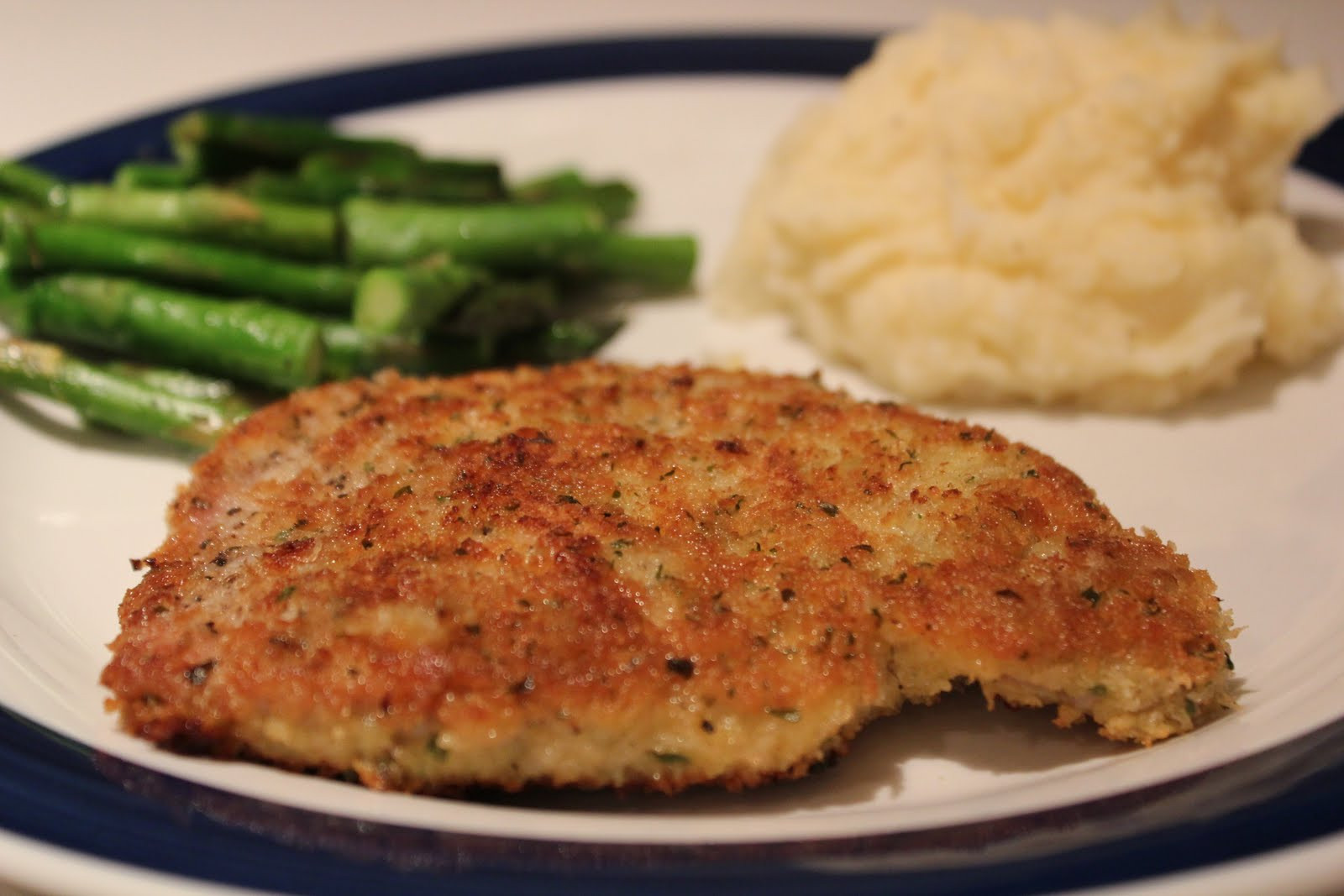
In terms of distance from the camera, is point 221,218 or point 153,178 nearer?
point 221,218

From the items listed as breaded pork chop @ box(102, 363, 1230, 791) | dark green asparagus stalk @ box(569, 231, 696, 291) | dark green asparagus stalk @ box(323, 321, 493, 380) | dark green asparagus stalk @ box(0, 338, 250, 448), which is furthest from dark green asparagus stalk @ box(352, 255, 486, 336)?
breaded pork chop @ box(102, 363, 1230, 791)

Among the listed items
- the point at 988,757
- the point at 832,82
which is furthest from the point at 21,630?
the point at 832,82

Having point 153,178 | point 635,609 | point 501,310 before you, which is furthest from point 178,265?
point 635,609

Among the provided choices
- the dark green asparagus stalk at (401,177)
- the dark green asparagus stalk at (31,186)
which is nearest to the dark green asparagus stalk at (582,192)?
the dark green asparagus stalk at (401,177)

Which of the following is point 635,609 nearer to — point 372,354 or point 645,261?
point 372,354

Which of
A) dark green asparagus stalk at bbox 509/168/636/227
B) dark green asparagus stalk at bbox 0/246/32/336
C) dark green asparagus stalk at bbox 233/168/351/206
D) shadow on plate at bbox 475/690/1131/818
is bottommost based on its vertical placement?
shadow on plate at bbox 475/690/1131/818

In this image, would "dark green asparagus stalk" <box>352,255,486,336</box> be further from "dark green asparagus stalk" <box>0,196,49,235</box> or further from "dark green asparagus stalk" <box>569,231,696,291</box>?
"dark green asparagus stalk" <box>0,196,49,235</box>

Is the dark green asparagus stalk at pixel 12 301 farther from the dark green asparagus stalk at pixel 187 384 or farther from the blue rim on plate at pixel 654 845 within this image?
the blue rim on plate at pixel 654 845
